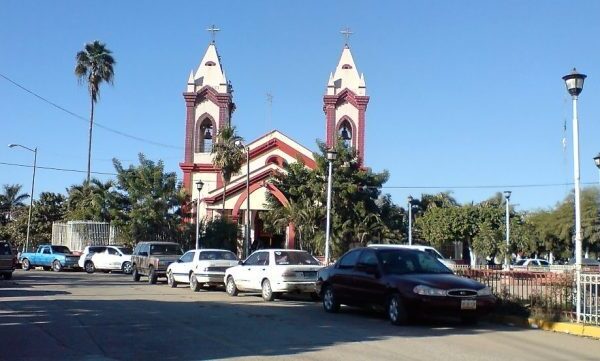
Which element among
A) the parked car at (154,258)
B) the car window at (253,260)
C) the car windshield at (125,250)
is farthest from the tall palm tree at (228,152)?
the car window at (253,260)

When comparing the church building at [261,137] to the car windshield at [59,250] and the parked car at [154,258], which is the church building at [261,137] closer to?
the car windshield at [59,250]

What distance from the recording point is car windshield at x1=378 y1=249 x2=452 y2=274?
14906mm

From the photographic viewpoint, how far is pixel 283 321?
14.6 m

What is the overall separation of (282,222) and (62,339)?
2963cm

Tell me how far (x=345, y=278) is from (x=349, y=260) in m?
0.50

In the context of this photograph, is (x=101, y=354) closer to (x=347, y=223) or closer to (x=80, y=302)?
(x=80, y=302)

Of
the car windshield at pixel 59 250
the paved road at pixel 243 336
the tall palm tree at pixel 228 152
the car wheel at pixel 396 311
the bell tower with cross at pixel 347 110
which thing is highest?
the bell tower with cross at pixel 347 110

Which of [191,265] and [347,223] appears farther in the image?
[347,223]

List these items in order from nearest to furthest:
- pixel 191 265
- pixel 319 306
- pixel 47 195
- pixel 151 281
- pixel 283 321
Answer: pixel 283 321
pixel 319 306
pixel 191 265
pixel 151 281
pixel 47 195

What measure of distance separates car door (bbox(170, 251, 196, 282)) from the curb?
1231 cm

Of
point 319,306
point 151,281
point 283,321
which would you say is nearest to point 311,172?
point 151,281

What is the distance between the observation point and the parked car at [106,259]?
1474 inches

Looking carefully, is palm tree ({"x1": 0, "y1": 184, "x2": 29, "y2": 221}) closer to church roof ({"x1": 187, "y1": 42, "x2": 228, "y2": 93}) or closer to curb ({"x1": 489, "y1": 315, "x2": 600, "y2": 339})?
church roof ({"x1": 187, "y1": 42, "x2": 228, "y2": 93})

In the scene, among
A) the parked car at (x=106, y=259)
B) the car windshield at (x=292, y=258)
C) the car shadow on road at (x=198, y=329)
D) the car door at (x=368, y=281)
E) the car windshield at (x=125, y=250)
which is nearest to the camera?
the car shadow on road at (x=198, y=329)
